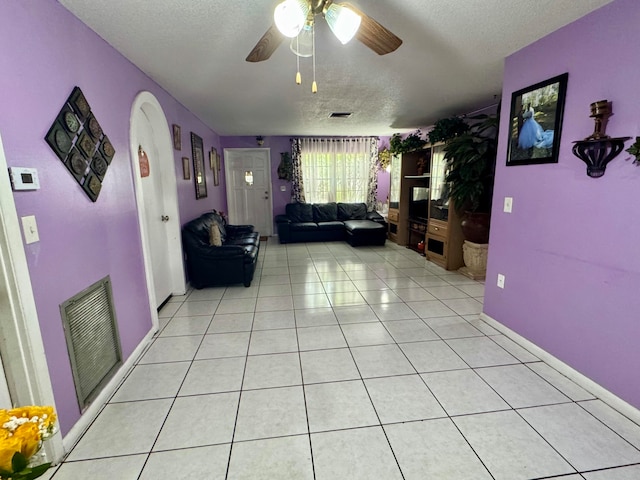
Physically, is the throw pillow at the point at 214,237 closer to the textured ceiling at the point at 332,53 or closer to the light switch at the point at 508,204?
the textured ceiling at the point at 332,53

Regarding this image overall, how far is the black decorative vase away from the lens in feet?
12.5

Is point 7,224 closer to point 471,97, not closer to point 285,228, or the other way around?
point 471,97

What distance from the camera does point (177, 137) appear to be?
3516 mm

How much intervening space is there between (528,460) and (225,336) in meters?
2.13

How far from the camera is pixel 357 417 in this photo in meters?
1.69

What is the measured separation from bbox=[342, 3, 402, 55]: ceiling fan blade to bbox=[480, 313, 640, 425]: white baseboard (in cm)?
230

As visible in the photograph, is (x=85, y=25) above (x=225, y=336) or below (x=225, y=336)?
above

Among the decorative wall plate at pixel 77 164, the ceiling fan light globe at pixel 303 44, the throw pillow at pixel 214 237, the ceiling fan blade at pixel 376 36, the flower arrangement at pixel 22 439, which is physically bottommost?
the throw pillow at pixel 214 237

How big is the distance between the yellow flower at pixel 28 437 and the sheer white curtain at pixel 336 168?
256 inches

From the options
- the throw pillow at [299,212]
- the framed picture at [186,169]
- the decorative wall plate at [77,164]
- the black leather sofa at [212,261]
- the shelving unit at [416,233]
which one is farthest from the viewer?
the throw pillow at [299,212]

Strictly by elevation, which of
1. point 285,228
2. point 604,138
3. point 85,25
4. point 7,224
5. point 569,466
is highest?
point 85,25

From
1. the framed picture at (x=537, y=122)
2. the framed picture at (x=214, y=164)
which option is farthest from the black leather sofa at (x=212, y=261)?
the framed picture at (x=537, y=122)

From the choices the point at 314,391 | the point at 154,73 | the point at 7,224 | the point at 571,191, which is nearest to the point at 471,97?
the point at 571,191

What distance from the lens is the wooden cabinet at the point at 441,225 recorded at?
14.0ft
